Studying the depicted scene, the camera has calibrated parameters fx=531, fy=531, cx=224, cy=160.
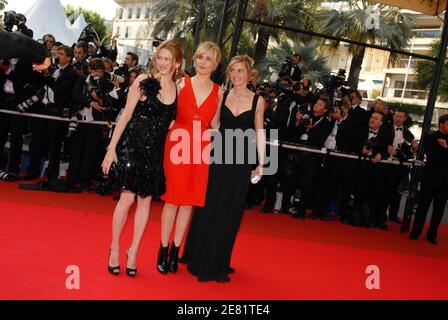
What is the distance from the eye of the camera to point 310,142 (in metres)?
7.50

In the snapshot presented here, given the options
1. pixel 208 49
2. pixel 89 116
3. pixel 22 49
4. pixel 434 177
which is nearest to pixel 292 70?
pixel 434 177

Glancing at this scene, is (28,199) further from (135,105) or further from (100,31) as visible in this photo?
(100,31)

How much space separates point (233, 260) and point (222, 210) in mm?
785

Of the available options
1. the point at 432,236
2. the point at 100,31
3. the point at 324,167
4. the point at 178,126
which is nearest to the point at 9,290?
the point at 178,126

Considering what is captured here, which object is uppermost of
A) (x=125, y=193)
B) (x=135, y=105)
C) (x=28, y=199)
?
(x=135, y=105)

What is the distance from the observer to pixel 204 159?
4.07 m

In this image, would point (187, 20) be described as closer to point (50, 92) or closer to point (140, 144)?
point (50, 92)

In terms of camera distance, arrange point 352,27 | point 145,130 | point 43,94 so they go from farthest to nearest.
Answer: point 352,27
point 43,94
point 145,130

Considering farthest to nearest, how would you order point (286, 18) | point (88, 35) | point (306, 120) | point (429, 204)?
point (286, 18) < point (88, 35) < point (306, 120) < point (429, 204)

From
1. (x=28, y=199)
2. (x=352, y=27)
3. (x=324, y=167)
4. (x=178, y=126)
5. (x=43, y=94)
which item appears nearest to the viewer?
(x=178, y=126)

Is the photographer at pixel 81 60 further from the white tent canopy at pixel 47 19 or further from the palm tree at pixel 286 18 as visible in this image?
the white tent canopy at pixel 47 19

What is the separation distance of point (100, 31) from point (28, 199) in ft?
166

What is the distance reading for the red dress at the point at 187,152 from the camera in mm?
3973

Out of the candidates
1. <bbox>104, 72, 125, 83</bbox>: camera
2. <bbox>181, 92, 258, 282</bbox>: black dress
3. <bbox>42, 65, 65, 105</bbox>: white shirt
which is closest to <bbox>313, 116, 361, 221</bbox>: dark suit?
<bbox>104, 72, 125, 83</bbox>: camera
